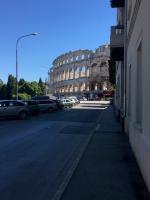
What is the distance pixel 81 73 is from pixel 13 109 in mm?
142418

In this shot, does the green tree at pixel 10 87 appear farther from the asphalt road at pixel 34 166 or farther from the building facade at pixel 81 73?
the asphalt road at pixel 34 166

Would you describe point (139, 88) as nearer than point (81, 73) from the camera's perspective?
Yes

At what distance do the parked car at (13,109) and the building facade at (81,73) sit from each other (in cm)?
11246

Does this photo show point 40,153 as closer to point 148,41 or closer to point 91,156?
point 91,156

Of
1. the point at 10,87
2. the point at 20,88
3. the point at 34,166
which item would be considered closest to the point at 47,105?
the point at 34,166

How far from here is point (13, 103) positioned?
125 feet

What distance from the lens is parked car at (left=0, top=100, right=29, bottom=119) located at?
123 feet

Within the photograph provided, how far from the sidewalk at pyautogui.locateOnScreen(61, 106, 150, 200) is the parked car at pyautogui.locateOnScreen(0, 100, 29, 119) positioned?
22.6 meters

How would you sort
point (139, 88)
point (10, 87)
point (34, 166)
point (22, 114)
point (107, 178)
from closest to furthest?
1. point (107, 178)
2. point (34, 166)
3. point (139, 88)
4. point (22, 114)
5. point (10, 87)

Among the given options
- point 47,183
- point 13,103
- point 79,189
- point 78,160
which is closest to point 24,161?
point 78,160

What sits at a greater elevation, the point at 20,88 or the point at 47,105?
the point at 20,88

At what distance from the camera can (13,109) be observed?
37.6 m

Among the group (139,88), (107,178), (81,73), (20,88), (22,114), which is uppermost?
(81,73)

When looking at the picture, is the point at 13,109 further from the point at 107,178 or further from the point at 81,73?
the point at 81,73
